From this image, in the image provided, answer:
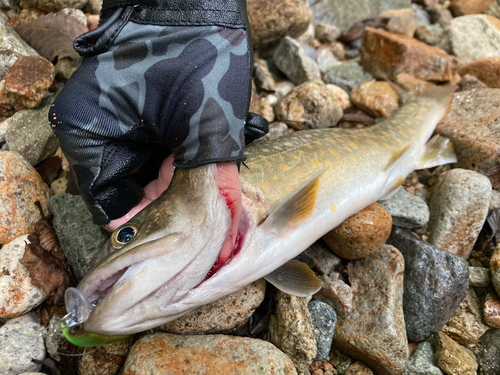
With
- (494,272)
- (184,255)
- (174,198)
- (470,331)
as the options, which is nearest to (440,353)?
(470,331)

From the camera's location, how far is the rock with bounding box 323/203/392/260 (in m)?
2.75

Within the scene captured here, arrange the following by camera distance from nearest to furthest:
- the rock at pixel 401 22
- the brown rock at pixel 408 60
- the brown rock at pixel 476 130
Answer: the brown rock at pixel 476 130 → the brown rock at pixel 408 60 → the rock at pixel 401 22

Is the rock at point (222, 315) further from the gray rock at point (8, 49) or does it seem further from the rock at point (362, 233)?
the gray rock at point (8, 49)

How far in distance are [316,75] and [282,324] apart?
314 centimetres

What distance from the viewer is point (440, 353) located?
2.66m

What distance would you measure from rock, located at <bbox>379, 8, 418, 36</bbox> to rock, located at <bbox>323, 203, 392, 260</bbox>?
377 cm

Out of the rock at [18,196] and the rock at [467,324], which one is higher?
the rock at [18,196]

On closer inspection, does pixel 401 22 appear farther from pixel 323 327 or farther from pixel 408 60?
pixel 323 327

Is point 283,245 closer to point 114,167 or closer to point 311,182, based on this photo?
point 311,182

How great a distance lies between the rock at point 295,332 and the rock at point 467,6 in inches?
262

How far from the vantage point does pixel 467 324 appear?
2953mm

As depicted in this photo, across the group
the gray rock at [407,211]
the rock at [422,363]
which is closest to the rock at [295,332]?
the rock at [422,363]

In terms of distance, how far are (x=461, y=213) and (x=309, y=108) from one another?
1810 mm

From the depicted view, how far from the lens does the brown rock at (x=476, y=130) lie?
3.49m
